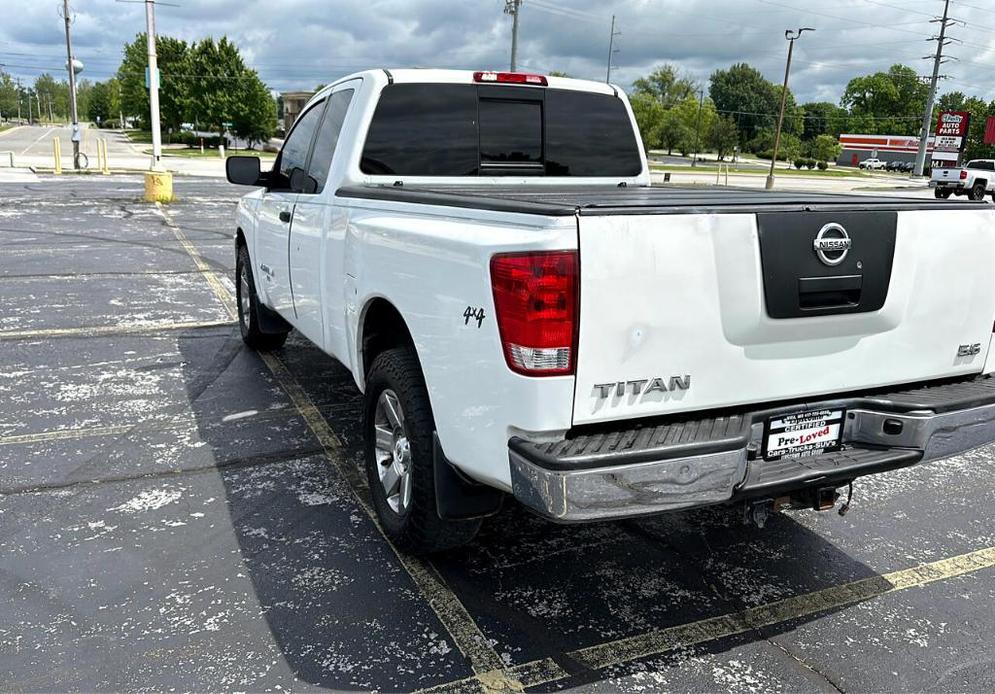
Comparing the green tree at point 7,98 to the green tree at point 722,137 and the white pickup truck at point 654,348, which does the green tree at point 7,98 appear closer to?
the green tree at point 722,137

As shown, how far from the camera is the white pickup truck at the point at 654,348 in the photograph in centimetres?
242

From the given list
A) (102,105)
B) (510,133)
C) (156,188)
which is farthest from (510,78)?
(102,105)

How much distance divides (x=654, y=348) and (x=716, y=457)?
Answer: 391 millimetres

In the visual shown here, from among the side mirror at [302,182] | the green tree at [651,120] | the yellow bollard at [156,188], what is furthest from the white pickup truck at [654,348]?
the green tree at [651,120]

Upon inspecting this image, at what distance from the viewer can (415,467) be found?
308 cm

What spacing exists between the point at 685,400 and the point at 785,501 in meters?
0.74

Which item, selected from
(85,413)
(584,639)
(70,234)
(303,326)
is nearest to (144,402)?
(85,413)

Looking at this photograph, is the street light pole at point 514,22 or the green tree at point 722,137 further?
the green tree at point 722,137

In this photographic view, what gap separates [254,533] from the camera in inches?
143

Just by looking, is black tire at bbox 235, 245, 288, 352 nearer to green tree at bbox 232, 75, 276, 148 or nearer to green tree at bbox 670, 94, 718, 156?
green tree at bbox 232, 75, 276, 148

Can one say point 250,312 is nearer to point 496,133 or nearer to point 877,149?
point 496,133

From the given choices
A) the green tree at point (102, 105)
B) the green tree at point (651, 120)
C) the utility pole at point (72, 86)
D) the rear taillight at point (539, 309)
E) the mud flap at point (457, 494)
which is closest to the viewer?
the rear taillight at point (539, 309)

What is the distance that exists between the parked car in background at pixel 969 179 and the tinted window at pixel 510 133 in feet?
118

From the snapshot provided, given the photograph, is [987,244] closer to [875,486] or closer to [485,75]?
[875,486]
